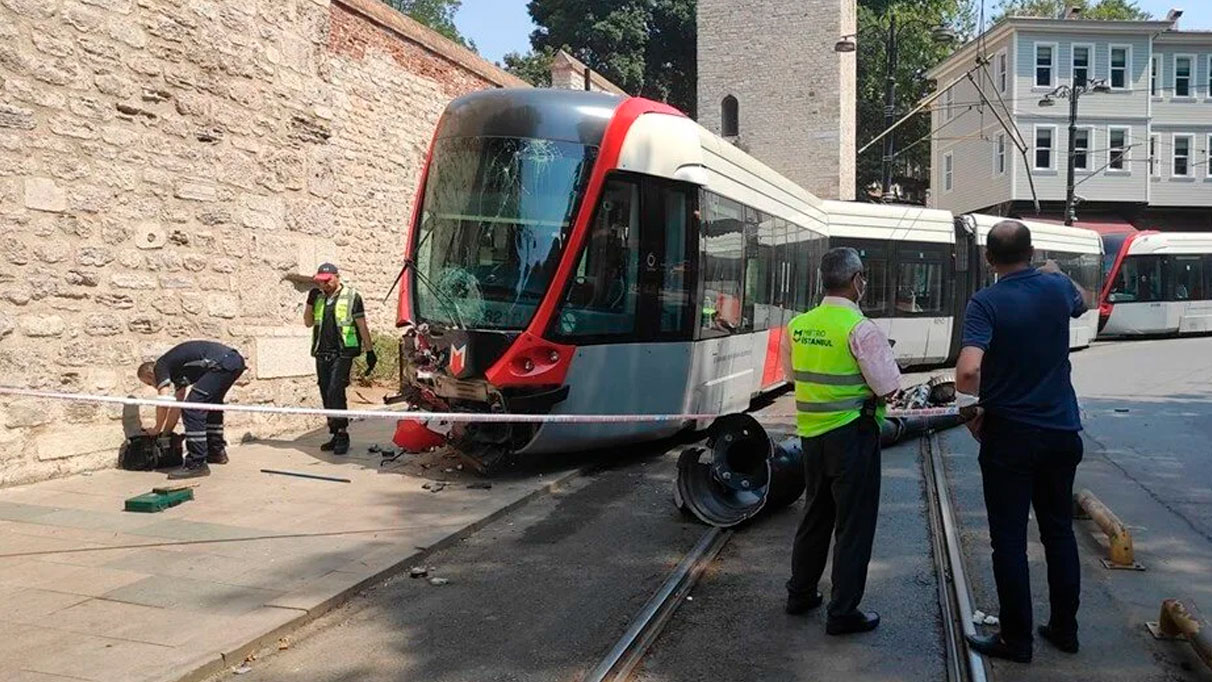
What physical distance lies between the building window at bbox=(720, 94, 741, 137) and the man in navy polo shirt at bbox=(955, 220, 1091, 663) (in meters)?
37.7

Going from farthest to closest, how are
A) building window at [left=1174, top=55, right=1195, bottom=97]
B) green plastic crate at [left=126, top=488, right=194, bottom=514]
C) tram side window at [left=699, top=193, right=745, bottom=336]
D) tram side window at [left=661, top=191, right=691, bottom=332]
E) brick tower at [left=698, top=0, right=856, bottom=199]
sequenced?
building window at [left=1174, top=55, right=1195, bottom=97] < brick tower at [left=698, top=0, right=856, bottom=199] < tram side window at [left=699, top=193, right=745, bottom=336] < tram side window at [left=661, top=191, right=691, bottom=332] < green plastic crate at [left=126, top=488, right=194, bottom=514]

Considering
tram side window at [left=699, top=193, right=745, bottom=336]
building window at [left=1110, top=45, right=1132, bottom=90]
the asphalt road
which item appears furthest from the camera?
building window at [left=1110, top=45, right=1132, bottom=90]

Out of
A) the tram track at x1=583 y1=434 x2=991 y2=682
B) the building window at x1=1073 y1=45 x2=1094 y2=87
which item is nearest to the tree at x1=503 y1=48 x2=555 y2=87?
the building window at x1=1073 y1=45 x2=1094 y2=87

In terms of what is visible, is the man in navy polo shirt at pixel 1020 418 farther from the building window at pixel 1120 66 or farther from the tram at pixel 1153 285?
the building window at pixel 1120 66

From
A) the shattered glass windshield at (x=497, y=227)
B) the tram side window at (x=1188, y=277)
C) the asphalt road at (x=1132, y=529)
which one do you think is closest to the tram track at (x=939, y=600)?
the asphalt road at (x=1132, y=529)

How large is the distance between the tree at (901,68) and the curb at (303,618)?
51.3 meters

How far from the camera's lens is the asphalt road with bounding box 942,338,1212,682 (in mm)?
4531

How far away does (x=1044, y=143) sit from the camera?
42.8 metres

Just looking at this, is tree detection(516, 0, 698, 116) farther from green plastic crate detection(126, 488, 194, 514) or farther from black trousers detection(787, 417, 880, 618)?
black trousers detection(787, 417, 880, 618)

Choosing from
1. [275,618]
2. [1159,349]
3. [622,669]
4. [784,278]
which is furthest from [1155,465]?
[1159,349]

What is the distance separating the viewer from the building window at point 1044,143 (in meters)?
42.7

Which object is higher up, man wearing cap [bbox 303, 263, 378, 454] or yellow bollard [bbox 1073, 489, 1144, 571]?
man wearing cap [bbox 303, 263, 378, 454]

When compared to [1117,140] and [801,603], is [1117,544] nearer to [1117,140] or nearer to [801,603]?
[801,603]

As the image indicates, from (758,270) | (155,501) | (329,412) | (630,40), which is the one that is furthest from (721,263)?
(630,40)
